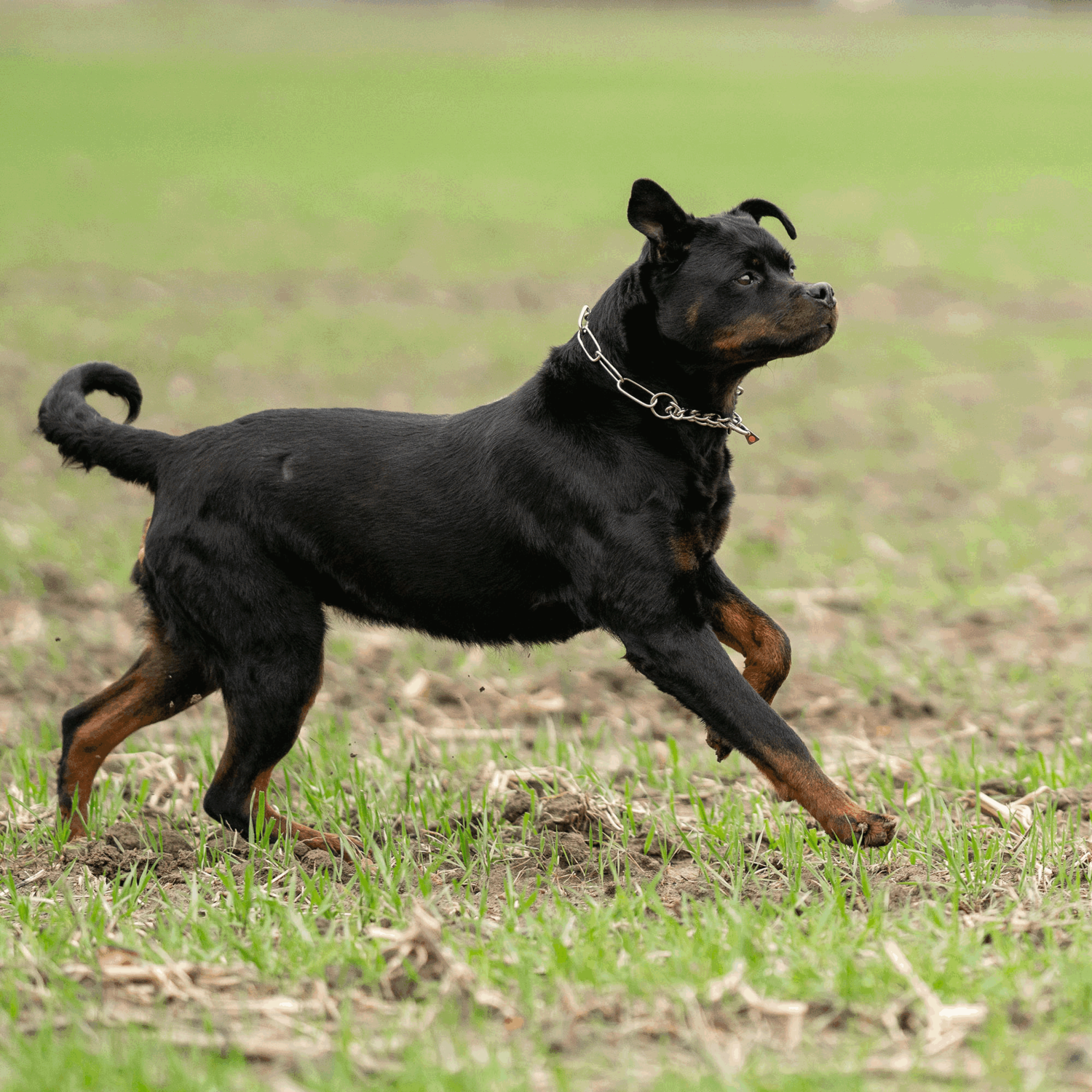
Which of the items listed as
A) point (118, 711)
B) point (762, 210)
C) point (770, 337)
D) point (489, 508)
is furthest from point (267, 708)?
point (762, 210)

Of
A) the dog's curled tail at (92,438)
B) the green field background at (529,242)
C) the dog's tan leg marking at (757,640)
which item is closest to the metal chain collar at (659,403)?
the dog's tan leg marking at (757,640)

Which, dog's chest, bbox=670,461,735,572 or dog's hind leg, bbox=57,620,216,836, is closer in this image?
dog's chest, bbox=670,461,735,572

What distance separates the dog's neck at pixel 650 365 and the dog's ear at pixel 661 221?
0.12m

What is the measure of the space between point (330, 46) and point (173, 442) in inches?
1779

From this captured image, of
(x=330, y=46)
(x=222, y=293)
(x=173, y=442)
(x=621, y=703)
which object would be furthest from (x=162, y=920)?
(x=330, y=46)

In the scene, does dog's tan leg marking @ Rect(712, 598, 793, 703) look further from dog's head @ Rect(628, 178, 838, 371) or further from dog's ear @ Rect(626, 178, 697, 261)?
dog's ear @ Rect(626, 178, 697, 261)

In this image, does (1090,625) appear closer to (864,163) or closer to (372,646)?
(372,646)

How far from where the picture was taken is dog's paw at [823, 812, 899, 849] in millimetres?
3891

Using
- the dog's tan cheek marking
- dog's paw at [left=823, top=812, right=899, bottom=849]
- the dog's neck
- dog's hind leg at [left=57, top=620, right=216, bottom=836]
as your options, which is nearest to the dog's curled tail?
dog's hind leg at [left=57, top=620, right=216, bottom=836]

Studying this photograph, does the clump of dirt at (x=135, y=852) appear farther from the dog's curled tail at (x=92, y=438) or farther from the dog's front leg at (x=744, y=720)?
the dog's front leg at (x=744, y=720)

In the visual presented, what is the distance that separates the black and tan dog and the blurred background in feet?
7.20

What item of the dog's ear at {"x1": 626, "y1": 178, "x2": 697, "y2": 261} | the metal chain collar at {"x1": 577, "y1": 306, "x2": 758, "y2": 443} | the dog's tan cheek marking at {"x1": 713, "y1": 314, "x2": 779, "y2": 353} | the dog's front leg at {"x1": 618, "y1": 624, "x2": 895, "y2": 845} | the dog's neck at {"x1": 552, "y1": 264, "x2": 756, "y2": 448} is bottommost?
the dog's front leg at {"x1": 618, "y1": 624, "x2": 895, "y2": 845}

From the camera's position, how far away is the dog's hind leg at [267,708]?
4.30 metres

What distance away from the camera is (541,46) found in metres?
48.2
